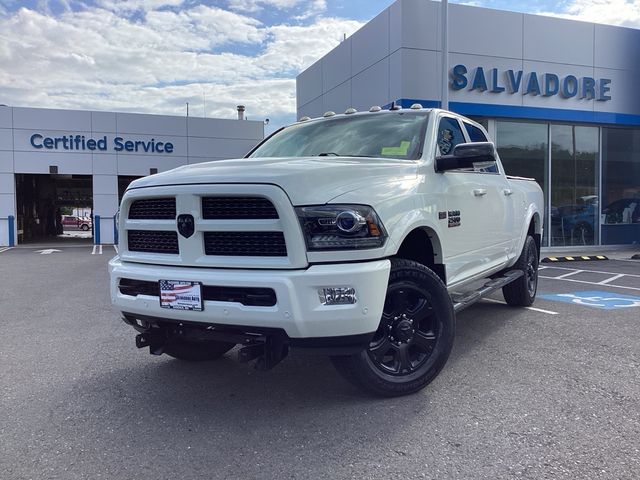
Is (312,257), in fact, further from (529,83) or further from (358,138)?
(529,83)

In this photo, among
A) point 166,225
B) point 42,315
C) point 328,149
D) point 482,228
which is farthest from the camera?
point 42,315

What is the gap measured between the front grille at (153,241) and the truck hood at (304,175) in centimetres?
33

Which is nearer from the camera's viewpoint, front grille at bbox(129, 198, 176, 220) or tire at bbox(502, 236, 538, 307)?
front grille at bbox(129, 198, 176, 220)

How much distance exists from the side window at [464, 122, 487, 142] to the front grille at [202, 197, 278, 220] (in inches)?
123

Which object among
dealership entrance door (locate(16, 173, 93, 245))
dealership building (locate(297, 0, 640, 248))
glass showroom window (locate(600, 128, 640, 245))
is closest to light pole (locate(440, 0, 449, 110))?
dealership building (locate(297, 0, 640, 248))

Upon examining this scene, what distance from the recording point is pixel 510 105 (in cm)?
1429

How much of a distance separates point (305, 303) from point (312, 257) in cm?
27

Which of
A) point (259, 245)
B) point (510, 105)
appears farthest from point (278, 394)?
point (510, 105)

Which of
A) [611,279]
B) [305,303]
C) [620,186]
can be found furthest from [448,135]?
[620,186]

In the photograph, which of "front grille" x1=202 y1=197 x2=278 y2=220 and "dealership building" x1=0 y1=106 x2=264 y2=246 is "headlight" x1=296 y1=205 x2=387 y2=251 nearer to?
"front grille" x1=202 y1=197 x2=278 y2=220

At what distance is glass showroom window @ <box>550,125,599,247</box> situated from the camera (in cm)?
1559

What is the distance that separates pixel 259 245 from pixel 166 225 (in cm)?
71

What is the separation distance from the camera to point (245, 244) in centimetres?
325

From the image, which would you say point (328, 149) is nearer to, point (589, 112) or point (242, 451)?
point (242, 451)
